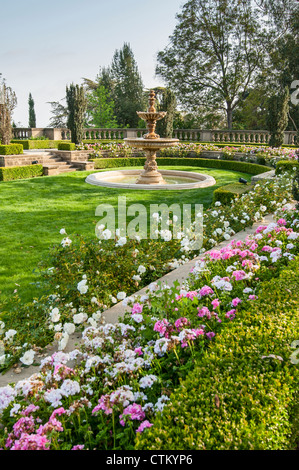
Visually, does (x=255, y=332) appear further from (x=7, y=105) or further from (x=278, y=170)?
(x=7, y=105)

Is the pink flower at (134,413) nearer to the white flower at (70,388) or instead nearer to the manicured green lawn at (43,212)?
the white flower at (70,388)

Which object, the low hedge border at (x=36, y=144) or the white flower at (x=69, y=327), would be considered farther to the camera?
the low hedge border at (x=36, y=144)

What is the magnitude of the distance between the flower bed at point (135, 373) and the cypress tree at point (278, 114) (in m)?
16.0

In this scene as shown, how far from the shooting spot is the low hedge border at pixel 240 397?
2070 millimetres

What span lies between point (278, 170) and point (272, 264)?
28.0 feet

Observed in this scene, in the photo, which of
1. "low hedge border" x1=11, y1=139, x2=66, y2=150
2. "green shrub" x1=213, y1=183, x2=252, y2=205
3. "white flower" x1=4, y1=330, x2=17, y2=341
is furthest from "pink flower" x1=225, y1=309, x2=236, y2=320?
"low hedge border" x1=11, y1=139, x2=66, y2=150

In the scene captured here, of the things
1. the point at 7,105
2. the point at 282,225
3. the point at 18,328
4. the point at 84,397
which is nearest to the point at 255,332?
the point at 84,397

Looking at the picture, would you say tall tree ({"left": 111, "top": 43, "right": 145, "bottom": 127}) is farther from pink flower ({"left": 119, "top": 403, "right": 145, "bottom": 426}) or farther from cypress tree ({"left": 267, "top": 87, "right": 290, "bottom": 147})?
pink flower ({"left": 119, "top": 403, "right": 145, "bottom": 426})

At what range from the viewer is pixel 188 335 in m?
2.87

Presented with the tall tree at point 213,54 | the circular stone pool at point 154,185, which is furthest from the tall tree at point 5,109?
the tall tree at point 213,54

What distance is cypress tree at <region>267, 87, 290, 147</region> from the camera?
700 inches

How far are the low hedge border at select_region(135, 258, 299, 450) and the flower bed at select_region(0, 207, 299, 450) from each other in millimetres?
14

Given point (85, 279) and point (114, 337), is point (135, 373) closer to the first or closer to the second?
point (114, 337)

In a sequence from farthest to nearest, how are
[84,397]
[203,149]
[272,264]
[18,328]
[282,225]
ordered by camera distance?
1. [203,149]
2. [282,225]
3. [272,264]
4. [18,328]
5. [84,397]
